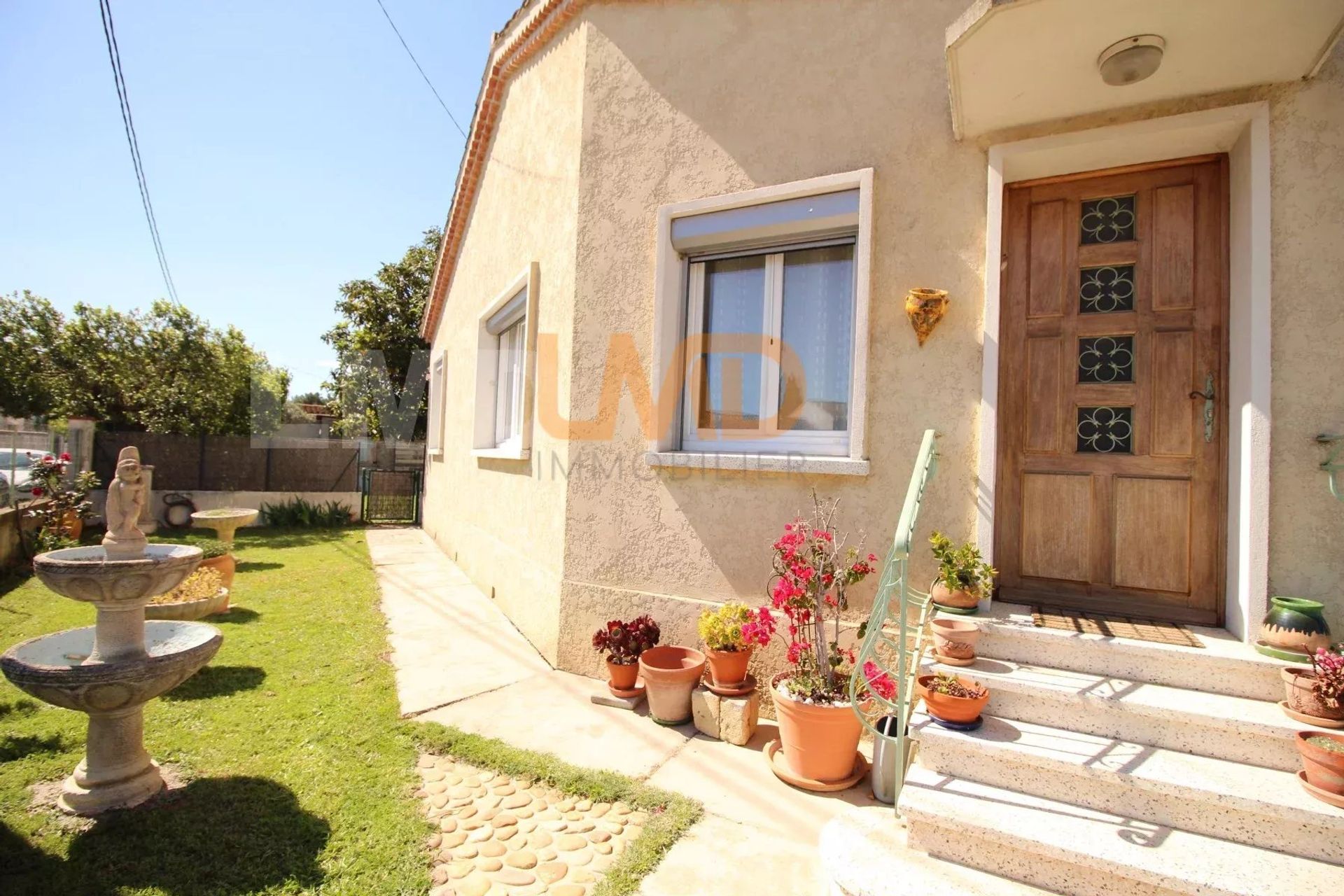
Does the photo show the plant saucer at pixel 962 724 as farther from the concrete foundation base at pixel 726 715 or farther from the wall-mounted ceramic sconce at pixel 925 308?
the wall-mounted ceramic sconce at pixel 925 308

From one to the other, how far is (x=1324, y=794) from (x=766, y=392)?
135 inches

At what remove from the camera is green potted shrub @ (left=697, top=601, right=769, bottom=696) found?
391 centimetres

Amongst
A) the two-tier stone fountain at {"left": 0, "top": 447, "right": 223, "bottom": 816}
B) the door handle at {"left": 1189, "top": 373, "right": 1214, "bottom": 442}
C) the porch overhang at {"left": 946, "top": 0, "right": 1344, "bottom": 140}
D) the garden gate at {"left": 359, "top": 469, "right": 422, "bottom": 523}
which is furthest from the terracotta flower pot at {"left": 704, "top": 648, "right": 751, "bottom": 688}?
the garden gate at {"left": 359, "top": 469, "right": 422, "bottom": 523}

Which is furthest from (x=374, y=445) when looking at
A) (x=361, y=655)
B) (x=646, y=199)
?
(x=646, y=199)

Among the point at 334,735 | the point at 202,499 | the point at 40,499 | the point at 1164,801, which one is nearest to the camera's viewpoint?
the point at 1164,801

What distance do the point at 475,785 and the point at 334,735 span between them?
1162 millimetres

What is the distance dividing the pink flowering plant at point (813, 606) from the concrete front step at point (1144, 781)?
0.58 metres

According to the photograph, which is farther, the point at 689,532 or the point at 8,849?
the point at 689,532

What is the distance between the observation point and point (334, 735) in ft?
12.4

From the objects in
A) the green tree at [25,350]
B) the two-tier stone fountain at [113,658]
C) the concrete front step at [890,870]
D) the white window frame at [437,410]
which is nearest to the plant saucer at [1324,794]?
the concrete front step at [890,870]

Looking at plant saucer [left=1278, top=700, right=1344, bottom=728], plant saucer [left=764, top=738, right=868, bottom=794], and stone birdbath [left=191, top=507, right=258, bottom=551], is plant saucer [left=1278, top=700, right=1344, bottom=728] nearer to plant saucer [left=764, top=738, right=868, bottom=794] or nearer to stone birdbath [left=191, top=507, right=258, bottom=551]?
plant saucer [left=764, top=738, right=868, bottom=794]

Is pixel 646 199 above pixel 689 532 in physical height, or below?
above

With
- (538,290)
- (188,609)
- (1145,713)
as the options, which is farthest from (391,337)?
(1145,713)

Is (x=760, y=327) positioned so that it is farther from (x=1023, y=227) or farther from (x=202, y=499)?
(x=202, y=499)
